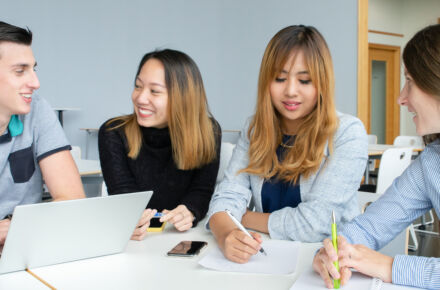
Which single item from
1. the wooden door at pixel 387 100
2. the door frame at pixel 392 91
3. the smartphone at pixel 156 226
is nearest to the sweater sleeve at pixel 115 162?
the smartphone at pixel 156 226

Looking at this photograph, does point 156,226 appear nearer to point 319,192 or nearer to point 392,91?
point 319,192

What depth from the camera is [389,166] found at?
3018 millimetres

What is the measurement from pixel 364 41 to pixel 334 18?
485 millimetres

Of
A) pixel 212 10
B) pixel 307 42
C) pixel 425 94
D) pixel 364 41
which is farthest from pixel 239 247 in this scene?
pixel 212 10

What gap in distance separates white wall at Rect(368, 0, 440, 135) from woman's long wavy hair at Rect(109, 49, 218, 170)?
6.65 metres

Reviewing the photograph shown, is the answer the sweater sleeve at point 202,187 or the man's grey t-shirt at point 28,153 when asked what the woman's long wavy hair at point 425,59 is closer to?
the sweater sleeve at point 202,187

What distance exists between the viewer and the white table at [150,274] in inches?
34.1

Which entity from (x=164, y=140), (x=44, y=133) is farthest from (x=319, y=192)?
(x=44, y=133)

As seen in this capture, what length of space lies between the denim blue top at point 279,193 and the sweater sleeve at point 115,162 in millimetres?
550

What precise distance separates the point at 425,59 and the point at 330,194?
1.58 ft

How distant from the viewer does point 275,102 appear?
1438mm

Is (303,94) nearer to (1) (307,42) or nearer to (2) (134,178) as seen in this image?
(1) (307,42)

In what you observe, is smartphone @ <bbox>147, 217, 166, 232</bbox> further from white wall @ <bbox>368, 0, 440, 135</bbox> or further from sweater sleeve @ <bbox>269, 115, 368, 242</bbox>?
white wall @ <bbox>368, 0, 440, 135</bbox>

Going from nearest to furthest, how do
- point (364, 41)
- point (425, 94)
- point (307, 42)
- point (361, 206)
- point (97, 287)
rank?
1. point (97, 287)
2. point (425, 94)
3. point (307, 42)
4. point (361, 206)
5. point (364, 41)
